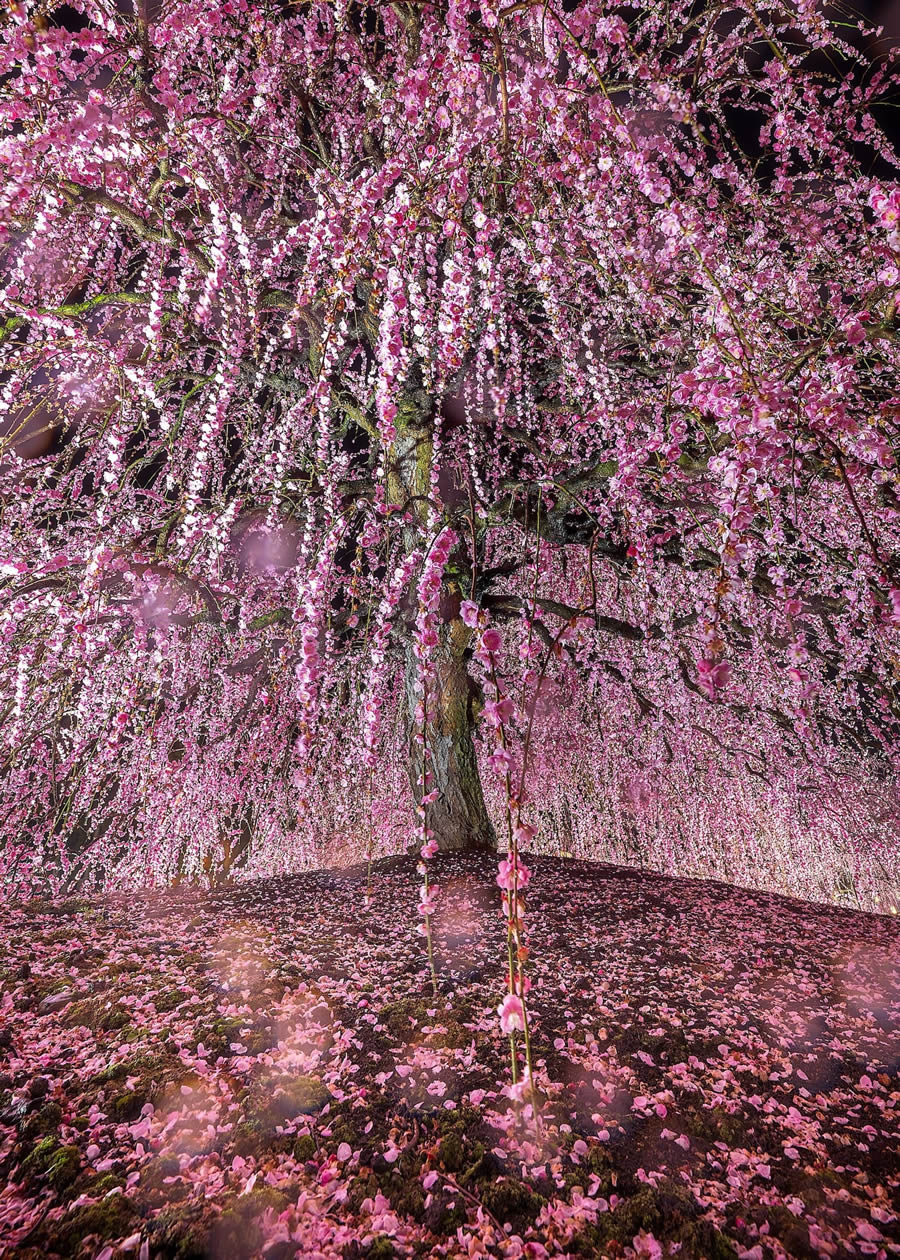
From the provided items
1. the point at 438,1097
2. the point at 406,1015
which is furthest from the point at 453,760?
the point at 438,1097

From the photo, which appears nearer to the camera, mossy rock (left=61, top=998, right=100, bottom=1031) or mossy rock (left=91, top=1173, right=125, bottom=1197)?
mossy rock (left=91, top=1173, right=125, bottom=1197)

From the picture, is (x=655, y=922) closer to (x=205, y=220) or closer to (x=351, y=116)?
(x=205, y=220)

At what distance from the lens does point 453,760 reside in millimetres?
7082

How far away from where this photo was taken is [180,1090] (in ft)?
8.32

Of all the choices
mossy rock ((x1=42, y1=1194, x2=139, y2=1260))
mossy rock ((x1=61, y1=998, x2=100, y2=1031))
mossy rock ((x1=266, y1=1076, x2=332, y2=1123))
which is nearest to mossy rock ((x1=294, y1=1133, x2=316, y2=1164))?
mossy rock ((x1=266, y1=1076, x2=332, y2=1123))

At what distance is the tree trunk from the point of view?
22.6 feet

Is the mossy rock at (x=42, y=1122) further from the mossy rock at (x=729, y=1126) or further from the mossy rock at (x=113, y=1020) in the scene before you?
the mossy rock at (x=729, y=1126)

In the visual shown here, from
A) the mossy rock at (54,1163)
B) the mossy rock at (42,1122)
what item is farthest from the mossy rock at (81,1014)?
the mossy rock at (54,1163)

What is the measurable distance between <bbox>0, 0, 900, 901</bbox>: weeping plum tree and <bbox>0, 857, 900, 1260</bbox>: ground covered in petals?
3.88 feet

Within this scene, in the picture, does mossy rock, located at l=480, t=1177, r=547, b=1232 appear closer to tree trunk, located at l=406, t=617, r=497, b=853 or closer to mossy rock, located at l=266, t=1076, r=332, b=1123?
mossy rock, located at l=266, t=1076, r=332, b=1123

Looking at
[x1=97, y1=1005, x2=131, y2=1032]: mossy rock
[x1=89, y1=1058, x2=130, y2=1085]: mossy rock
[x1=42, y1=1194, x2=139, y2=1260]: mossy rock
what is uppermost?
[x1=97, y1=1005, x2=131, y2=1032]: mossy rock

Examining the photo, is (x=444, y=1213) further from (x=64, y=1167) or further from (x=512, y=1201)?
(x=64, y=1167)

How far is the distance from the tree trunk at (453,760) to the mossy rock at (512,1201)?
472 centimetres

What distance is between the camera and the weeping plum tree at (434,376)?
3074mm
